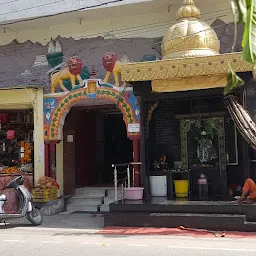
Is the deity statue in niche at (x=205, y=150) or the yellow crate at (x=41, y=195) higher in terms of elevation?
the deity statue in niche at (x=205, y=150)

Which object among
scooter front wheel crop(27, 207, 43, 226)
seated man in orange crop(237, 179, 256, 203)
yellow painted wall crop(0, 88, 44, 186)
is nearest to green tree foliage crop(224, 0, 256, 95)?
seated man in orange crop(237, 179, 256, 203)

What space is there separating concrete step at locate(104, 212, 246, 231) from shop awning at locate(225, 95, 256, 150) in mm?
1715

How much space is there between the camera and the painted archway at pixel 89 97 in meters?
11.3

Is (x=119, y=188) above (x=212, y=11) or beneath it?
beneath

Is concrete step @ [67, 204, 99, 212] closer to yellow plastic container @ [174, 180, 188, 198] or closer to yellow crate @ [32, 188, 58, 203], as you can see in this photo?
yellow crate @ [32, 188, 58, 203]

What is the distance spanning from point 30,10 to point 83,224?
7.09m

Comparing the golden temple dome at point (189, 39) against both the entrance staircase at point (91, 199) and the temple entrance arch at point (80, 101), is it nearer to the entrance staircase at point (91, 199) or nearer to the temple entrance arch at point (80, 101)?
the temple entrance arch at point (80, 101)

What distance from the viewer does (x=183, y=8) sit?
1037cm

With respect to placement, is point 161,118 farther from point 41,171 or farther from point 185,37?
point 41,171

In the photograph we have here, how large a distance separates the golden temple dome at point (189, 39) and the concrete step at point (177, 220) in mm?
3973

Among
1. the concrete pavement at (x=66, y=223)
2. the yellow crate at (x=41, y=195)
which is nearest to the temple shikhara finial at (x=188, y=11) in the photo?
the concrete pavement at (x=66, y=223)

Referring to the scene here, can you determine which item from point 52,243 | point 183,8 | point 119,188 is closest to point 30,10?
point 183,8

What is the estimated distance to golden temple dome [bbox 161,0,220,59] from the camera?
980cm

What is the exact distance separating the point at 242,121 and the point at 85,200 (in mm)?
6276
